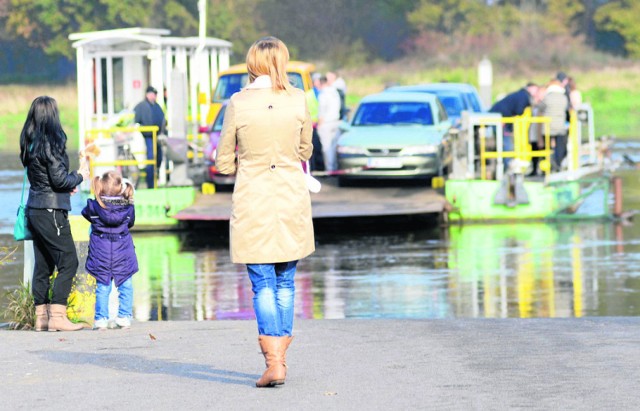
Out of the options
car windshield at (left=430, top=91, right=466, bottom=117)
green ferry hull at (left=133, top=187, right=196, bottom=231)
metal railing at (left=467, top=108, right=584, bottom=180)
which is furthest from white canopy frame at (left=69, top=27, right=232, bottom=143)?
metal railing at (left=467, top=108, right=584, bottom=180)

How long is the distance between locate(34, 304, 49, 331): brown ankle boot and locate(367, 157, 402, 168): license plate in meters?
11.8

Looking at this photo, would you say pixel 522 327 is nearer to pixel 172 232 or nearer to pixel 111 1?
pixel 172 232

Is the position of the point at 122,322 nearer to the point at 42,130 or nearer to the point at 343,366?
the point at 42,130

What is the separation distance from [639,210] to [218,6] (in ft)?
196

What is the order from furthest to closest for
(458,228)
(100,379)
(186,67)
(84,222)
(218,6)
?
(218,6)
(186,67)
(458,228)
(84,222)
(100,379)

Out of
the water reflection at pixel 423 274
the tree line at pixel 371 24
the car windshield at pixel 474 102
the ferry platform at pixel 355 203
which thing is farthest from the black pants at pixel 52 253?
the tree line at pixel 371 24

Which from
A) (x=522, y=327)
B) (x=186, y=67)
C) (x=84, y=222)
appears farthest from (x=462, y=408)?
(x=186, y=67)

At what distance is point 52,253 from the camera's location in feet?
33.3

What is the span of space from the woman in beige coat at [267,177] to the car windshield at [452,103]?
18.4m

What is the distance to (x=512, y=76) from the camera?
74312 millimetres

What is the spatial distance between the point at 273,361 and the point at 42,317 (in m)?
3.04

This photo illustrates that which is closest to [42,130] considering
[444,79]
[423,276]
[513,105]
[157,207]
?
[423,276]

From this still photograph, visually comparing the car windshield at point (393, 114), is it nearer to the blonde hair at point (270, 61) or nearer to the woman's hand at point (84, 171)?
the woman's hand at point (84, 171)

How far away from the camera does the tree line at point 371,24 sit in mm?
75000
